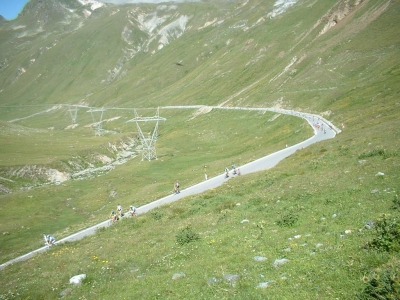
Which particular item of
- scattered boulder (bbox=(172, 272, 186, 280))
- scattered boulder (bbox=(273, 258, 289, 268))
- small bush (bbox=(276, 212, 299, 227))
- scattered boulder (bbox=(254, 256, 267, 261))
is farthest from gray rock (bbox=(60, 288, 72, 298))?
small bush (bbox=(276, 212, 299, 227))

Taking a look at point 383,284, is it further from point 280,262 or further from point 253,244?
point 253,244

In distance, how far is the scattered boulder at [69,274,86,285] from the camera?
1744 centimetres

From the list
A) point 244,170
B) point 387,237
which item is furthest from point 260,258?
point 244,170

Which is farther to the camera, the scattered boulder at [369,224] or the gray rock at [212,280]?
the scattered boulder at [369,224]

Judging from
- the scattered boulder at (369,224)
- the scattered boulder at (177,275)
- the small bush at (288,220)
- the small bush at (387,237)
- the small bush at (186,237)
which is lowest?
the small bush at (186,237)

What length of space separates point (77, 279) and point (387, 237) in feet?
50.7

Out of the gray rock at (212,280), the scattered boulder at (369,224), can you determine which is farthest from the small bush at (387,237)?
the gray rock at (212,280)

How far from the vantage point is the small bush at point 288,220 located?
59.0ft

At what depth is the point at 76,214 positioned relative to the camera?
182ft

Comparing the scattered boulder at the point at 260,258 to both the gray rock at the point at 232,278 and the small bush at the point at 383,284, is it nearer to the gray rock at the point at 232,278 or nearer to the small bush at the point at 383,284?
the gray rock at the point at 232,278

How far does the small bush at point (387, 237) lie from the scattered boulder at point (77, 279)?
14.6 m

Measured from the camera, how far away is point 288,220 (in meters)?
18.1

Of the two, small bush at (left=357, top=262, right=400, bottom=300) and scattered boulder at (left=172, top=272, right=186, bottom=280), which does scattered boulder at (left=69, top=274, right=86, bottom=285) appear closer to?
scattered boulder at (left=172, top=272, right=186, bottom=280)

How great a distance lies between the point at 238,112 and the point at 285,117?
37319 millimetres
